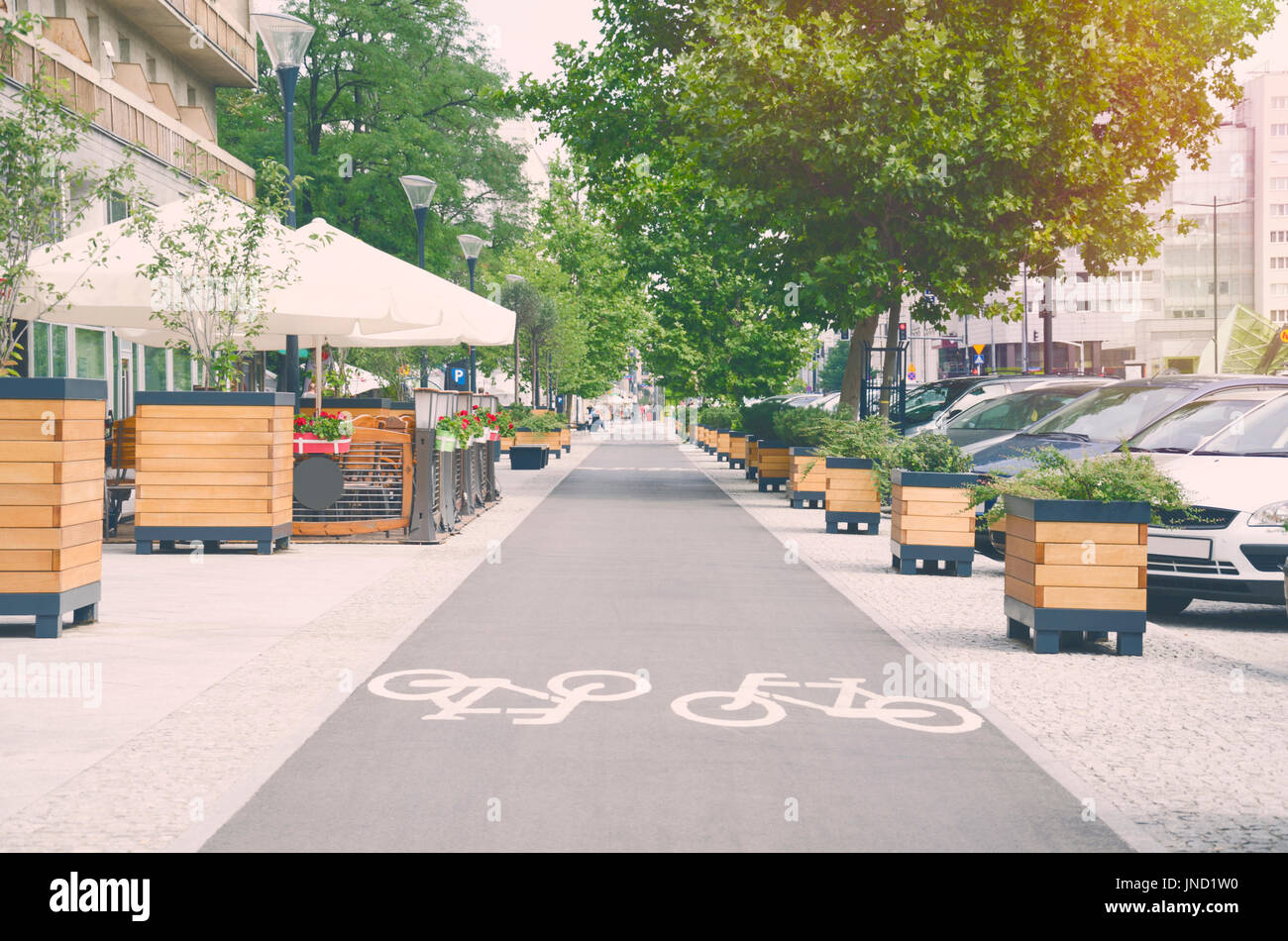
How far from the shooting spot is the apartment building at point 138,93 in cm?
2570

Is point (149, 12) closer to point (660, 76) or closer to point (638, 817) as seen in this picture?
point (660, 76)

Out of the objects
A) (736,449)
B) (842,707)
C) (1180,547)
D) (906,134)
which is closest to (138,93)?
(736,449)

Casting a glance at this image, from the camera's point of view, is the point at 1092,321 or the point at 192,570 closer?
the point at 192,570

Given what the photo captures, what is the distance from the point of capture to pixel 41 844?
4801mm

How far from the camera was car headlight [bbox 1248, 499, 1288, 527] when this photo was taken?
10.4 m

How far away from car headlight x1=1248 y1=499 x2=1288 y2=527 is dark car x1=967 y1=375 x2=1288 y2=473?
2.04m

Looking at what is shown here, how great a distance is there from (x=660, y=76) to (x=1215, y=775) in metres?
25.1

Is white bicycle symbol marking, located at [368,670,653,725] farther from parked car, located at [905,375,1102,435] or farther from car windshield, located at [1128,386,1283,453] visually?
parked car, located at [905,375,1102,435]

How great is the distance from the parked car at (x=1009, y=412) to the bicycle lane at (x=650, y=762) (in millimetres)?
7856

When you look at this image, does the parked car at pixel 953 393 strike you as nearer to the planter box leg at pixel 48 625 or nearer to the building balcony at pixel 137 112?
the building balcony at pixel 137 112

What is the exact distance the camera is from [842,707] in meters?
7.23

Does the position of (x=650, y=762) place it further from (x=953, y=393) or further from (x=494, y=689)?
(x=953, y=393)
